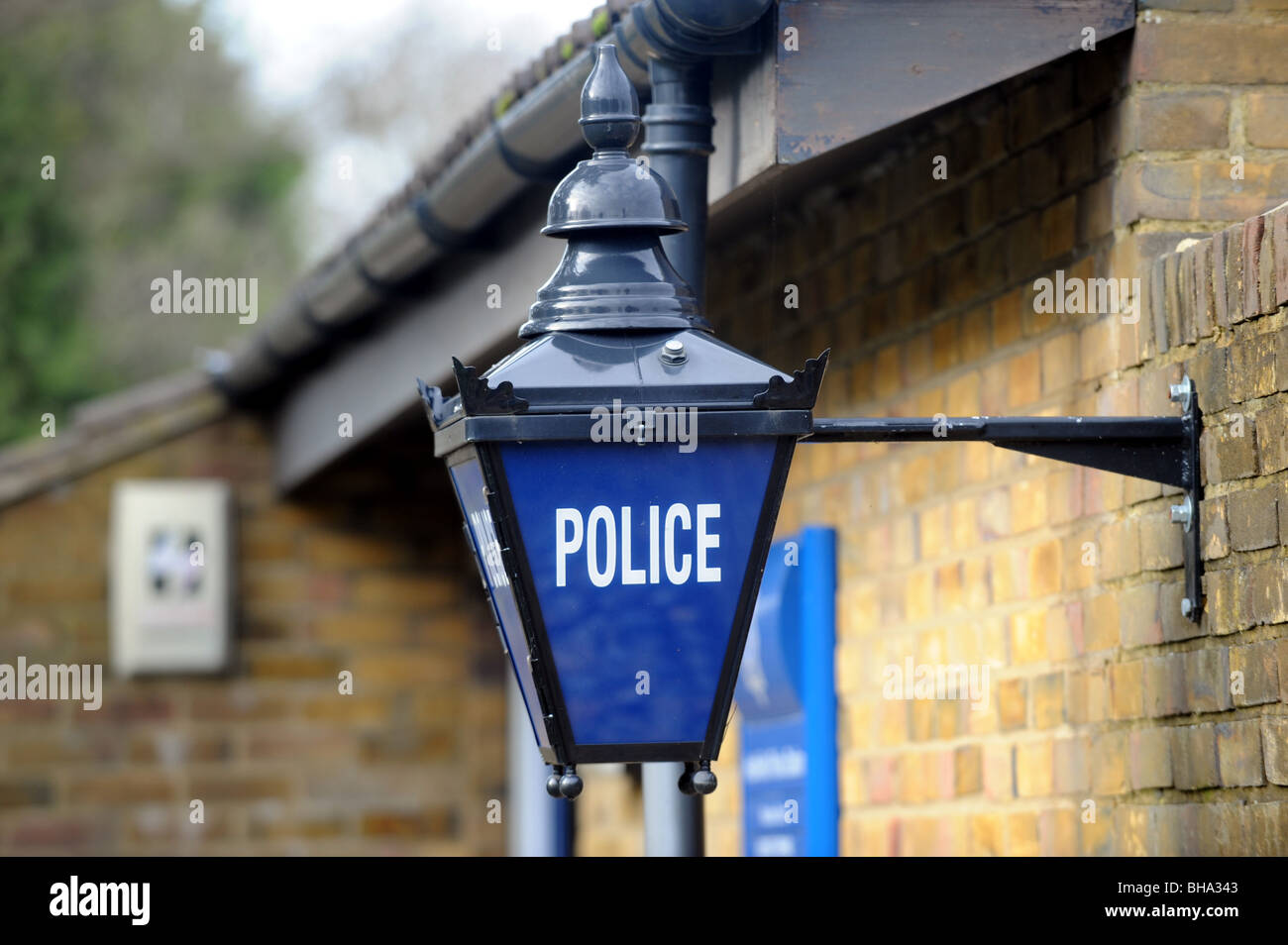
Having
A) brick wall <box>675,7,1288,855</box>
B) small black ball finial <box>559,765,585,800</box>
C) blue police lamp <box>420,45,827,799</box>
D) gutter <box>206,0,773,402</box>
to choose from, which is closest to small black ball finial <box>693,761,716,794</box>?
blue police lamp <box>420,45,827,799</box>

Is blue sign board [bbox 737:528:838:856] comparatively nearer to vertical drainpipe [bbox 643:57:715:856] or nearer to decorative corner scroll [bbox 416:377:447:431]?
vertical drainpipe [bbox 643:57:715:856]

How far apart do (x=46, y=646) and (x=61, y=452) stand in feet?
→ 2.15

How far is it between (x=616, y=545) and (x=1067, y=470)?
3.58ft

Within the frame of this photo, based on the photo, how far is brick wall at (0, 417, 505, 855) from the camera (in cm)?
627

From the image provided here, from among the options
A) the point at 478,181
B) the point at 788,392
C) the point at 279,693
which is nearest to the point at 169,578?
A: the point at 279,693

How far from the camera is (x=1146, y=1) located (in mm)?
2959

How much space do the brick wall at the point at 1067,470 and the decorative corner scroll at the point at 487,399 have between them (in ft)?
3.18

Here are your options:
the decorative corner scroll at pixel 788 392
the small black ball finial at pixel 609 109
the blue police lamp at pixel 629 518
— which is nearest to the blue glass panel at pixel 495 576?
the blue police lamp at pixel 629 518

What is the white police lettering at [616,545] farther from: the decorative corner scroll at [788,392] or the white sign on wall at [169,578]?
the white sign on wall at [169,578]

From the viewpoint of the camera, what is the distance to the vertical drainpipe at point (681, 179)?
9.46 feet

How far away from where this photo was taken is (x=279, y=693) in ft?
21.0

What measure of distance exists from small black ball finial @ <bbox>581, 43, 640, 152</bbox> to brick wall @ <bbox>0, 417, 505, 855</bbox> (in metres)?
4.10

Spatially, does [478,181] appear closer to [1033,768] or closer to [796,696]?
[796,696]
